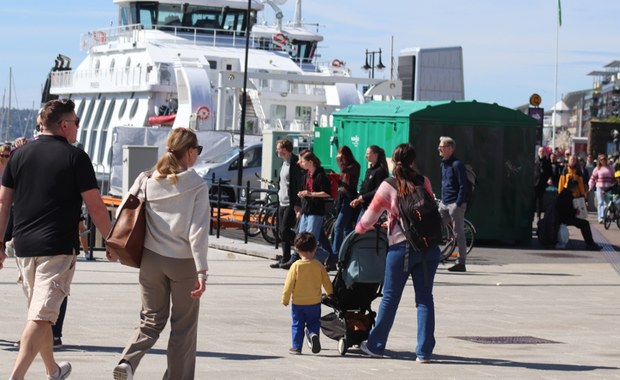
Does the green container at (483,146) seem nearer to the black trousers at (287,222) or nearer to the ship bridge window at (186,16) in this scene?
the black trousers at (287,222)

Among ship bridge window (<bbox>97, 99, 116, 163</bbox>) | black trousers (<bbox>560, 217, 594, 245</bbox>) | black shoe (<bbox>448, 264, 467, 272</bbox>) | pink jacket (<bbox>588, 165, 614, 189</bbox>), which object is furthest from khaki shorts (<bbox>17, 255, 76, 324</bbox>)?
ship bridge window (<bbox>97, 99, 116, 163</bbox>)

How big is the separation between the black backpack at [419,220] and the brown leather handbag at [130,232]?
2683mm

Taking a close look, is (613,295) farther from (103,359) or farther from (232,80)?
(232,80)

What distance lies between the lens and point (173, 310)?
8.17 m

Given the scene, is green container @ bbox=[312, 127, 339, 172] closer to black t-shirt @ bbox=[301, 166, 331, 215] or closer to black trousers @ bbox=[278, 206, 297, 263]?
black trousers @ bbox=[278, 206, 297, 263]

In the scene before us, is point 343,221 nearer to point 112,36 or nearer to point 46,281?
point 46,281

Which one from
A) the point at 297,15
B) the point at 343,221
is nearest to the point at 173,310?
the point at 343,221

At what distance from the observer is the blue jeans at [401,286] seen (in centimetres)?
1028

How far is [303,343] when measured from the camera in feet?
36.5

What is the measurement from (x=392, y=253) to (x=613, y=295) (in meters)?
6.89

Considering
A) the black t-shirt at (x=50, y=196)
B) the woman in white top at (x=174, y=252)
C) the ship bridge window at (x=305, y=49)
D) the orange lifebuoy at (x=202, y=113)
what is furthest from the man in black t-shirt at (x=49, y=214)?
the ship bridge window at (x=305, y=49)

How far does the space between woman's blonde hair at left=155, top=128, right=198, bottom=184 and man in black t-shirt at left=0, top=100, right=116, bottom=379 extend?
0.44 metres

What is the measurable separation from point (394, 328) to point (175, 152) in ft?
15.7

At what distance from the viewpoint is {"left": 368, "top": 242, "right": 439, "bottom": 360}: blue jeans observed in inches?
405
